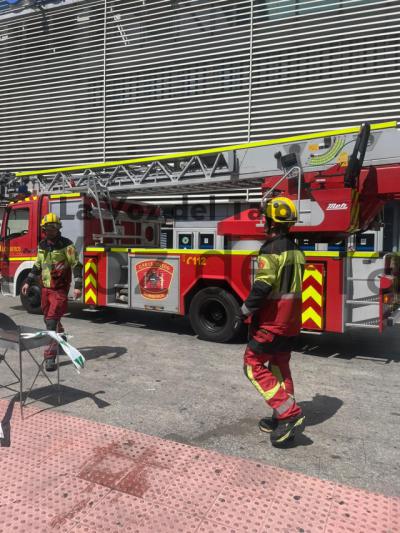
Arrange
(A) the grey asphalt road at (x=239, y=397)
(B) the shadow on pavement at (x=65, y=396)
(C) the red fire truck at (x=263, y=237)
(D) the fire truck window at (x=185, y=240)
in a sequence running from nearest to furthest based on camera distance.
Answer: (A) the grey asphalt road at (x=239, y=397), (B) the shadow on pavement at (x=65, y=396), (C) the red fire truck at (x=263, y=237), (D) the fire truck window at (x=185, y=240)

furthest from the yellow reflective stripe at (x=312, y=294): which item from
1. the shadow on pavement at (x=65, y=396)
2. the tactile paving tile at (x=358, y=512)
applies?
the tactile paving tile at (x=358, y=512)

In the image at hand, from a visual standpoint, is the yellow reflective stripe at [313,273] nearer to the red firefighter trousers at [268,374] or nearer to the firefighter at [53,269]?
the red firefighter trousers at [268,374]

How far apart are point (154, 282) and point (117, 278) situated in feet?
2.99

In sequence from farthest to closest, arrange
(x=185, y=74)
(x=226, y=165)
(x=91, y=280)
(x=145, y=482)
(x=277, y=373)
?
(x=185, y=74), (x=91, y=280), (x=226, y=165), (x=277, y=373), (x=145, y=482)

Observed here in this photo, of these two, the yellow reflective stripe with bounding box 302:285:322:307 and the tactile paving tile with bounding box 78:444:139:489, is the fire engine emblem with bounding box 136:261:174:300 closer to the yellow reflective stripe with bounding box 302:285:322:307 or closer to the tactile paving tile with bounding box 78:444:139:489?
the yellow reflective stripe with bounding box 302:285:322:307

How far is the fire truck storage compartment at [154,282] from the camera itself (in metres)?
6.98

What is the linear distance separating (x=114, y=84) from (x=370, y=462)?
13202mm

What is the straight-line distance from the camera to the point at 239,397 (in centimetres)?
439

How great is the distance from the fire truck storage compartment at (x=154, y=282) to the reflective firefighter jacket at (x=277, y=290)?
144 inches

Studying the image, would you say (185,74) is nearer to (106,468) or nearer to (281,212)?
(281,212)

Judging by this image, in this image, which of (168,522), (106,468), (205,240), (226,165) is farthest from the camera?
(205,240)

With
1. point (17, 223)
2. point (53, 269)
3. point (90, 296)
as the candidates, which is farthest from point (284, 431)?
point (17, 223)

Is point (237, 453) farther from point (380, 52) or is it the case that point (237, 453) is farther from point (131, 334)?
point (380, 52)

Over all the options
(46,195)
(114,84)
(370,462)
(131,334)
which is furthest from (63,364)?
(114,84)
